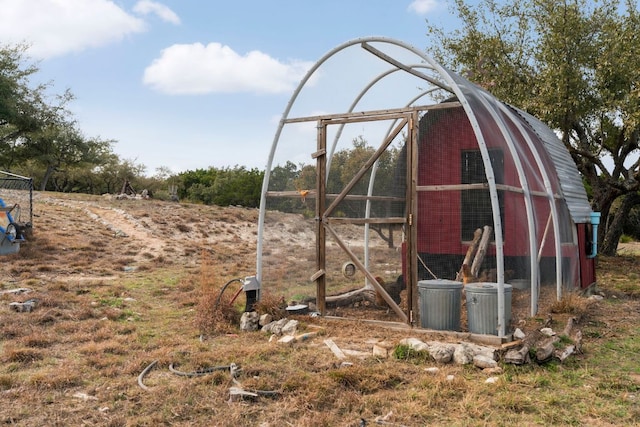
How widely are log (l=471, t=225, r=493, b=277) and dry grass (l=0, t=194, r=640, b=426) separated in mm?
1117

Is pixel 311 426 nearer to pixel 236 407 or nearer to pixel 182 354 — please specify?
pixel 236 407

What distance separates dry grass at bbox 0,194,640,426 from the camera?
16.1 ft

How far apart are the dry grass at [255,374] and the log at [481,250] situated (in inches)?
44.0

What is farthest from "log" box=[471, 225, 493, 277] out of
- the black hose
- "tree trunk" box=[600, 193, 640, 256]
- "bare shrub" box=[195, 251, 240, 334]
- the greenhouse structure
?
"tree trunk" box=[600, 193, 640, 256]

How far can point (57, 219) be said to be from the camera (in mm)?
20031

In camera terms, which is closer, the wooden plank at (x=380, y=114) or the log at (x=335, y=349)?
the log at (x=335, y=349)

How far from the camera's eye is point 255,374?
595cm

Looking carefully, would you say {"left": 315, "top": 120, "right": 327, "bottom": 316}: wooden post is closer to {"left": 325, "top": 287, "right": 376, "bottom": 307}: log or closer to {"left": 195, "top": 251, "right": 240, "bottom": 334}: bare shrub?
{"left": 325, "top": 287, "right": 376, "bottom": 307}: log

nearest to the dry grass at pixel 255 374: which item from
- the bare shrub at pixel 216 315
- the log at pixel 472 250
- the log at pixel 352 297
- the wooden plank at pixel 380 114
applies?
the bare shrub at pixel 216 315

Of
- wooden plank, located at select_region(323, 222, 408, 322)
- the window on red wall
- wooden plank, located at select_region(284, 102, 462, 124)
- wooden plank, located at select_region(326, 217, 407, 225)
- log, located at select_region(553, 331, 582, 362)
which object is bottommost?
log, located at select_region(553, 331, 582, 362)

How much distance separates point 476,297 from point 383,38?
3848mm

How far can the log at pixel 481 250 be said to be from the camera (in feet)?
27.8

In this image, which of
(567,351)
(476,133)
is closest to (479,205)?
(476,133)

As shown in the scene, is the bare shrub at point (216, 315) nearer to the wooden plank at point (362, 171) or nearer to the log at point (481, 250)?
the wooden plank at point (362, 171)
